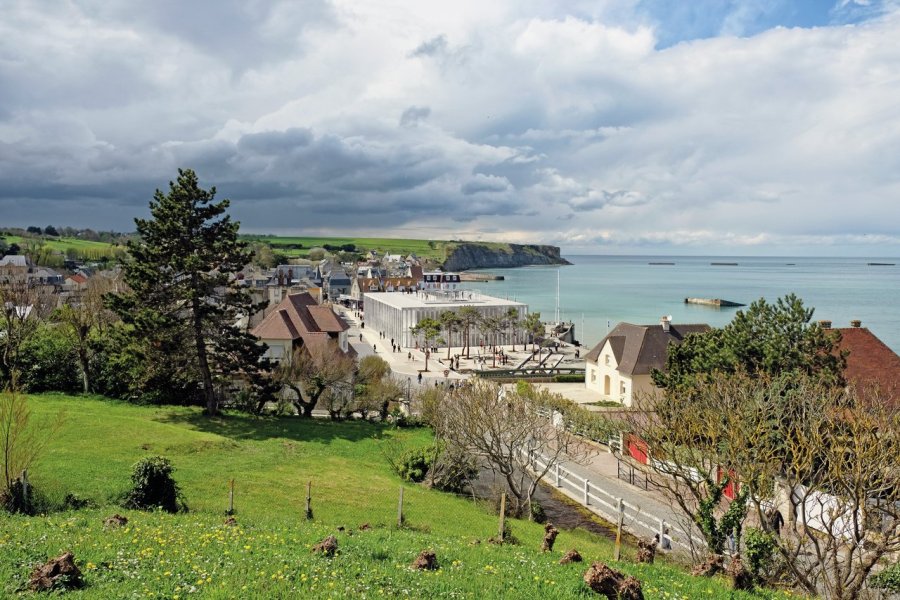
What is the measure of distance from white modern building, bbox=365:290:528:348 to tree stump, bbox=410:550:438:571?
60.5m

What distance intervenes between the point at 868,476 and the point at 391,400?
24.6 metres

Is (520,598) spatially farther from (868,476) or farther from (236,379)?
(236,379)

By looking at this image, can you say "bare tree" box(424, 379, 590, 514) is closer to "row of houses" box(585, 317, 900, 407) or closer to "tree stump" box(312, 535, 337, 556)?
"tree stump" box(312, 535, 337, 556)

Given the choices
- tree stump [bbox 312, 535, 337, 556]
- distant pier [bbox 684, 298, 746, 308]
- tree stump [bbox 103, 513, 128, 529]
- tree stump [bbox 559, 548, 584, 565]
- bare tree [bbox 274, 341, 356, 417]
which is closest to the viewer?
tree stump [bbox 312, 535, 337, 556]

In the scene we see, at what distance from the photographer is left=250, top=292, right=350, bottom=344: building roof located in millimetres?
36938

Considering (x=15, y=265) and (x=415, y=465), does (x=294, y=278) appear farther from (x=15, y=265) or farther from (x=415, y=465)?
(x=415, y=465)

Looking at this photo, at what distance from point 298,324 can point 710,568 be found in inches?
1270

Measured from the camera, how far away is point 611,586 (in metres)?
8.08

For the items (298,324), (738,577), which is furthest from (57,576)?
(298,324)

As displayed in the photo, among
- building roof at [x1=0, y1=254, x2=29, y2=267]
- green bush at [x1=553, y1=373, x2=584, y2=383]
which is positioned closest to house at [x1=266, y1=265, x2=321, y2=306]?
building roof at [x1=0, y1=254, x2=29, y2=267]

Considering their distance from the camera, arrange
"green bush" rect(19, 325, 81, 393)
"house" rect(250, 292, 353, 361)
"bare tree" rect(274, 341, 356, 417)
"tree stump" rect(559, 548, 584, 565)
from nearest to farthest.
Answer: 1. "tree stump" rect(559, 548, 584, 565)
2. "green bush" rect(19, 325, 81, 393)
3. "bare tree" rect(274, 341, 356, 417)
4. "house" rect(250, 292, 353, 361)

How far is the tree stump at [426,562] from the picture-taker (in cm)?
912

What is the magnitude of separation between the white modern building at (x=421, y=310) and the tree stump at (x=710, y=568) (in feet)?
194

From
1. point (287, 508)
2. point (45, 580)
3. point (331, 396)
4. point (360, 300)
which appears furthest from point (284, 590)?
point (360, 300)
